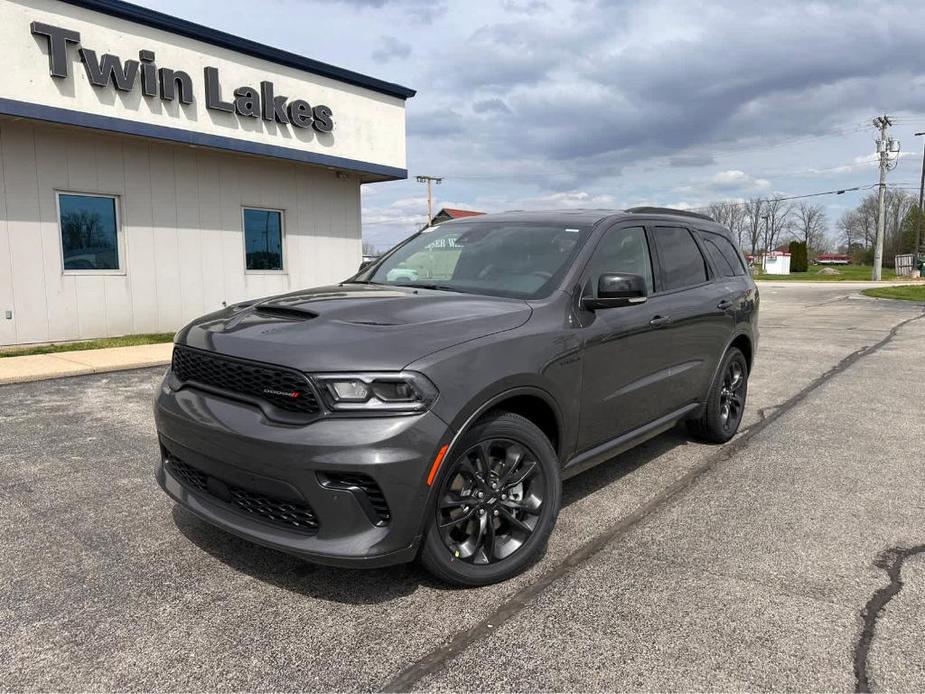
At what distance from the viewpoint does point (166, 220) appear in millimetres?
11625

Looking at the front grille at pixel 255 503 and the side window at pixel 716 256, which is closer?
the front grille at pixel 255 503

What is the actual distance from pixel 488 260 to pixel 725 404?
259 centimetres

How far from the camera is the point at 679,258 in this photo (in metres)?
4.85

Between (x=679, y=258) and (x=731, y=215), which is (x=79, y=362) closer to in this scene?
(x=679, y=258)

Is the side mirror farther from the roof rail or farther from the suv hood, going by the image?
the roof rail

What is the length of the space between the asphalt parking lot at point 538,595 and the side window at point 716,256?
59.6 inches

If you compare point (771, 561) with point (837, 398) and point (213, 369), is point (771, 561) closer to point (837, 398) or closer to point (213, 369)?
point (213, 369)

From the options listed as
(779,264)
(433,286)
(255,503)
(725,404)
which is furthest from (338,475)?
(779,264)

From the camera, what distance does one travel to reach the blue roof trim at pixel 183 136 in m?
9.27

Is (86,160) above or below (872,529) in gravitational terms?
above

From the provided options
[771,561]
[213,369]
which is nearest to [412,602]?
[213,369]

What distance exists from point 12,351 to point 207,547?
26.7ft

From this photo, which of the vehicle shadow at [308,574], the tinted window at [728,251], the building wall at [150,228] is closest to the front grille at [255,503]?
the vehicle shadow at [308,574]

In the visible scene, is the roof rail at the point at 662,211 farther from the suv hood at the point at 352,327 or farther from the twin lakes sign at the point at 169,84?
the twin lakes sign at the point at 169,84
